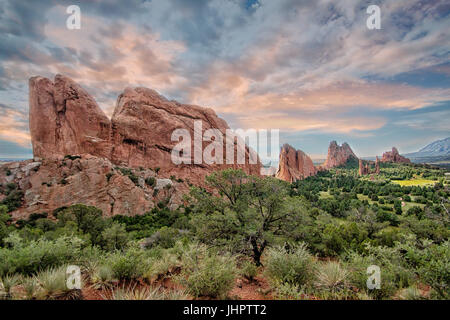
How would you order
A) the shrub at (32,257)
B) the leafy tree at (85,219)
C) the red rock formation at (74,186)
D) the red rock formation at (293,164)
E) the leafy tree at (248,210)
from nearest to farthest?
the shrub at (32,257)
the leafy tree at (248,210)
the leafy tree at (85,219)
the red rock formation at (74,186)
the red rock formation at (293,164)

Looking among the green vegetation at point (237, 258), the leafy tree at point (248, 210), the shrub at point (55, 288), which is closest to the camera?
the shrub at point (55, 288)

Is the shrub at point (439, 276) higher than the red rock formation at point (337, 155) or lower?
lower

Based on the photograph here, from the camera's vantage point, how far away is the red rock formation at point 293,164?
313 feet

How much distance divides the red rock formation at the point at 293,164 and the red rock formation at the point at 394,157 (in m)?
69.5

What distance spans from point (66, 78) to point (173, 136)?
106ft

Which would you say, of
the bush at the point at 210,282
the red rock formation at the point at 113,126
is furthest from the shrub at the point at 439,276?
the red rock formation at the point at 113,126

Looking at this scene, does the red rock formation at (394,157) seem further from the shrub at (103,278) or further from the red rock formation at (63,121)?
the shrub at (103,278)

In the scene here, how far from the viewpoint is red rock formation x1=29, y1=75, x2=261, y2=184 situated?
47.0 metres

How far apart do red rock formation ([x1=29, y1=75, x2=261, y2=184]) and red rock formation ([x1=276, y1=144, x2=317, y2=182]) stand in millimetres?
42297

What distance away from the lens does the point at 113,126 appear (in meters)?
53.1

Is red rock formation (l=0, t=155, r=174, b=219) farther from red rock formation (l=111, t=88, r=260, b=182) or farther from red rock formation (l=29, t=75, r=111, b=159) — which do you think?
red rock formation (l=111, t=88, r=260, b=182)

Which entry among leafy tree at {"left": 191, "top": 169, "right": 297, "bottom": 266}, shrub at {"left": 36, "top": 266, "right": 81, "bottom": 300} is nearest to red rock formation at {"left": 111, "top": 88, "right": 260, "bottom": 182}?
leafy tree at {"left": 191, "top": 169, "right": 297, "bottom": 266}

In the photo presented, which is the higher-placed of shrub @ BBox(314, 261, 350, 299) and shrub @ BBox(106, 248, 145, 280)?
shrub @ BBox(106, 248, 145, 280)
